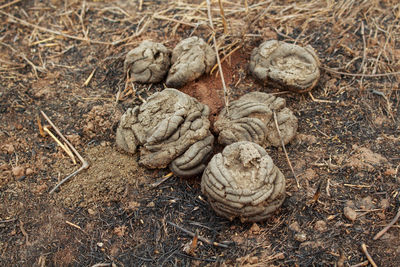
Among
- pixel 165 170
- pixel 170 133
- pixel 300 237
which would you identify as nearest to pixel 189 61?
pixel 170 133

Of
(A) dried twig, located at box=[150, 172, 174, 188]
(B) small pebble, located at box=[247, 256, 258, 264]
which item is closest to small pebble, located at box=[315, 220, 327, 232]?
(B) small pebble, located at box=[247, 256, 258, 264]

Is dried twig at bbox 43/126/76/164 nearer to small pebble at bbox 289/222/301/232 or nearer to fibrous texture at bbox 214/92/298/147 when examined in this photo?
fibrous texture at bbox 214/92/298/147

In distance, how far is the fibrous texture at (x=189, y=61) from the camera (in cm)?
479

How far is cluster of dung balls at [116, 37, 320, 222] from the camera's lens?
356cm

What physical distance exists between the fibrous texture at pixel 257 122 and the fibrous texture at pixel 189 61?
70 centimetres

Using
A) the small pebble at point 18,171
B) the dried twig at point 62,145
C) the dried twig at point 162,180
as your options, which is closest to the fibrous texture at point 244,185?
the dried twig at point 162,180

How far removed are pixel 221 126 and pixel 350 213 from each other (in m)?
1.67

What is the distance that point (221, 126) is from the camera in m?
4.32

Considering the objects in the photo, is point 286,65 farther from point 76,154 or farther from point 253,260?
point 76,154

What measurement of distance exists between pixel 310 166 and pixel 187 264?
1764mm

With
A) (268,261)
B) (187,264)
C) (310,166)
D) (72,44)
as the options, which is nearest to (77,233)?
(187,264)

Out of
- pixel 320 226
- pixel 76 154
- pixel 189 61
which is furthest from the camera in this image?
pixel 189 61

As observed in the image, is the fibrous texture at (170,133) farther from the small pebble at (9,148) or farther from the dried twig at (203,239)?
the small pebble at (9,148)

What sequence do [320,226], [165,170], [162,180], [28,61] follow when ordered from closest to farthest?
[320,226] → [162,180] → [165,170] → [28,61]
